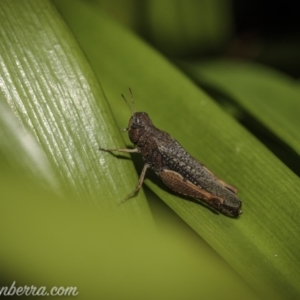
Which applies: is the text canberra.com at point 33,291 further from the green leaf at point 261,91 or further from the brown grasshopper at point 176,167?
the green leaf at point 261,91

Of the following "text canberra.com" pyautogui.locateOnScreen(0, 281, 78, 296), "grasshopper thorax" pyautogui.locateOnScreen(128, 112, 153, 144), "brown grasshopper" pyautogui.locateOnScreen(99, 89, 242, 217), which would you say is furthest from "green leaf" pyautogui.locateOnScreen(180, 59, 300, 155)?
"text canberra.com" pyautogui.locateOnScreen(0, 281, 78, 296)

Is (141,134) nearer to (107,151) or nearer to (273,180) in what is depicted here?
(107,151)

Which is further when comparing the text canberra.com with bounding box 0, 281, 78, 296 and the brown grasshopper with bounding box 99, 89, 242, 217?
the brown grasshopper with bounding box 99, 89, 242, 217

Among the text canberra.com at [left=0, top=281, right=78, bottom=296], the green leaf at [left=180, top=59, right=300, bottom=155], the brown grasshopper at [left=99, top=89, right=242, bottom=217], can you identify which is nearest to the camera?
the text canberra.com at [left=0, top=281, right=78, bottom=296]

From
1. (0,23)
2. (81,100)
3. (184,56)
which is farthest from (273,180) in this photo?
(184,56)

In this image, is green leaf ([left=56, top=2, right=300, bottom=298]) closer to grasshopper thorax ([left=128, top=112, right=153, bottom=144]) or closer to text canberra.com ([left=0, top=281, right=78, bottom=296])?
grasshopper thorax ([left=128, top=112, right=153, bottom=144])

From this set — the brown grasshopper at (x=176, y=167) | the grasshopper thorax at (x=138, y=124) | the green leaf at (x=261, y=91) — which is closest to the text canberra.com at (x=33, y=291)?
the brown grasshopper at (x=176, y=167)
